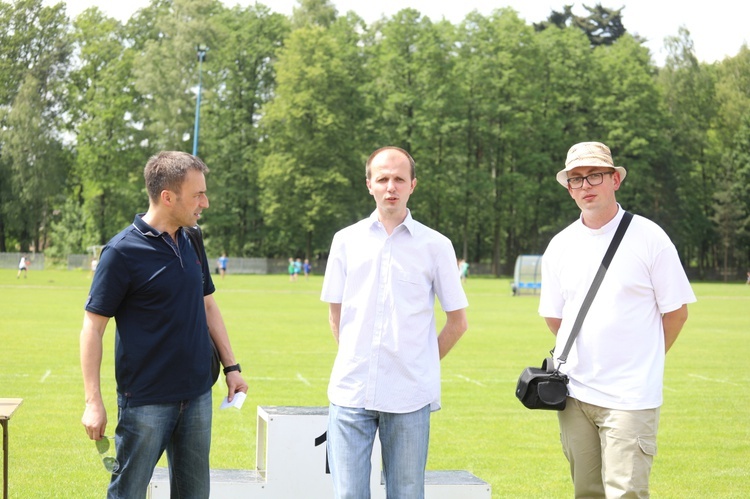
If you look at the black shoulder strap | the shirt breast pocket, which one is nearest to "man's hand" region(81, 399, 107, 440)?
the shirt breast pocket

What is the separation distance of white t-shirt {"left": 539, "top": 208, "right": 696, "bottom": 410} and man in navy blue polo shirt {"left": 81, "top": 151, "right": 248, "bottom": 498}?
1.94 m

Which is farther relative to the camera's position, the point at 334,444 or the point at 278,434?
the point at 278,434

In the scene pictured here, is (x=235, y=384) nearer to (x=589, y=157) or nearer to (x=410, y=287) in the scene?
(x=410, y=287)

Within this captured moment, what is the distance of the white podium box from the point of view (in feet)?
19.7

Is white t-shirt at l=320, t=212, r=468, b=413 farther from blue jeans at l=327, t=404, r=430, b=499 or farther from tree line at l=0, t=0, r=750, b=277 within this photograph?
tree line at l=0, t=0, r=750, b=277

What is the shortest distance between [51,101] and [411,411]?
264ft

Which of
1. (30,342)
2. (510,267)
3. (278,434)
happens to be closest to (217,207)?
(510,267)

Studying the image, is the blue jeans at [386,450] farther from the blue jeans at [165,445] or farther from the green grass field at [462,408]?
the green grass field at [462,408]

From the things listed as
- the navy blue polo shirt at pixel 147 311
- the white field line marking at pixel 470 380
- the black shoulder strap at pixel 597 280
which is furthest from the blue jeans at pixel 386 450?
the white field line marking at pixel 470 380

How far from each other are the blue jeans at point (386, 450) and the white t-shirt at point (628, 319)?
1.02 m

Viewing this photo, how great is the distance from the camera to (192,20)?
7738cm

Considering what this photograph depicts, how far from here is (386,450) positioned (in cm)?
488

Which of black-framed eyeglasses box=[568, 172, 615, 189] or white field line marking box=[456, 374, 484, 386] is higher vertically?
black-framed eyeglasses box=[568, 172, 615, 189]

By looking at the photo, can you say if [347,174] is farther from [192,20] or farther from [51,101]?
[51,101]
